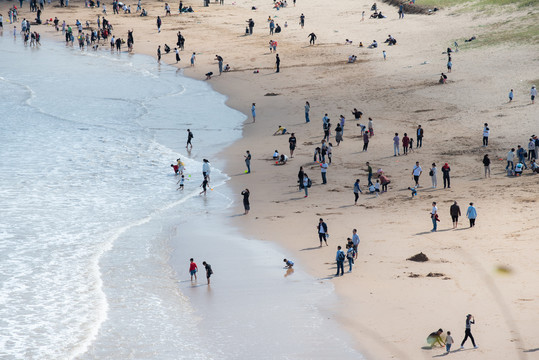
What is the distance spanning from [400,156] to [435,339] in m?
18.1

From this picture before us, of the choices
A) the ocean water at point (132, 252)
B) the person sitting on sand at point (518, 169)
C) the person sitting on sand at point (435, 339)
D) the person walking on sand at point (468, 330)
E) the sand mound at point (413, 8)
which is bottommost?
the ocean water at point (132, 252)

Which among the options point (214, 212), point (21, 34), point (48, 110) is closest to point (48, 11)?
point (21, 34)

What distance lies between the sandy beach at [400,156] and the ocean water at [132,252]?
134cm

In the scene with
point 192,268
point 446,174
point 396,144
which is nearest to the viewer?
point 192,268

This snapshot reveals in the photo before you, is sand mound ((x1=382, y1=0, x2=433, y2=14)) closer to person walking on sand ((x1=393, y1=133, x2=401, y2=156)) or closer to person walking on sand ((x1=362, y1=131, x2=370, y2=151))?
person walking on sand ((x1=362, y1=131, x2=370, y2=151))

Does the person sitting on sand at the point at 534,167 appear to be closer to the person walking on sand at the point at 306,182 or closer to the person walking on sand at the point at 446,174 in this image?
the person walking on sand at the point at 446,174

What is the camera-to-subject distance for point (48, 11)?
7762 cm

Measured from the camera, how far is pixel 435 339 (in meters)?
16.9

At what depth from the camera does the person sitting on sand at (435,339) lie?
16.8 m

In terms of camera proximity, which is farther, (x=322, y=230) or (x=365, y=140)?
(x=365, y=140)

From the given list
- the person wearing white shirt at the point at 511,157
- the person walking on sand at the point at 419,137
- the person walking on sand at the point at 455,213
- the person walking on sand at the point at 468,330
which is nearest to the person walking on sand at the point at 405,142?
the person walking on sand at the point at 419,137

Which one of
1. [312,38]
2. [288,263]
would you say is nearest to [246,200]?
[288,263]

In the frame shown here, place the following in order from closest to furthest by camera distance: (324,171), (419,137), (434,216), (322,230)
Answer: (322,230)
(434,216)
(324,171)
(419,137)

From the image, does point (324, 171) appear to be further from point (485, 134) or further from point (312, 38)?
point (312, 38)
